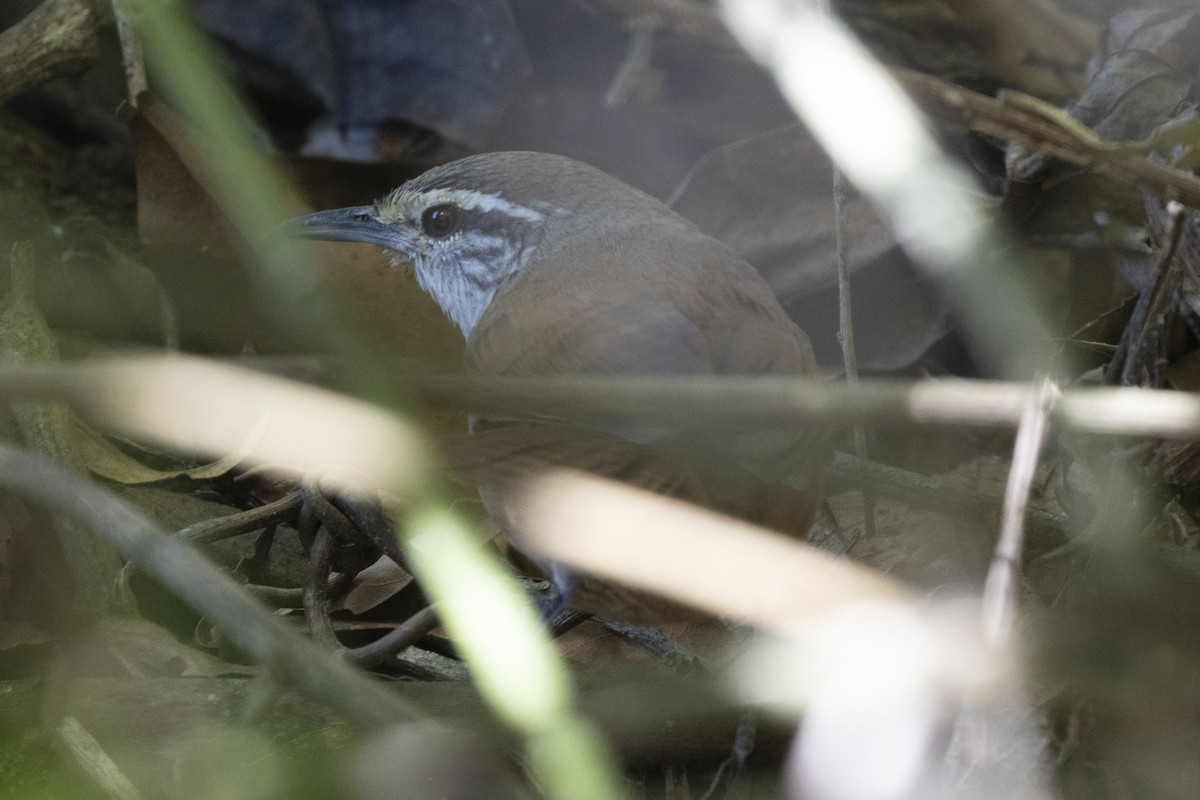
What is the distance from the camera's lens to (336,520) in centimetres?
312

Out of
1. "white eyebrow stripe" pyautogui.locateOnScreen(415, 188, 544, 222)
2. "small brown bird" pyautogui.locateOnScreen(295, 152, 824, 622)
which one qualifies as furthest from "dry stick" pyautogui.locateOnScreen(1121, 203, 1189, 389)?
"white eyebrow stripe" pyautogui.locateOnScreen(415, 188, 544, 222)

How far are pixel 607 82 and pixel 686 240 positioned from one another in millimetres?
1762

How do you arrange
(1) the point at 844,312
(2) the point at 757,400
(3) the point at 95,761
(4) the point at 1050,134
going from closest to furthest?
(2) the point at 757,400
(4) the point at 1050,134
(3) the point at 95,761
(1) the point at 844,312

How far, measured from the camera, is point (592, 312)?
2.53m

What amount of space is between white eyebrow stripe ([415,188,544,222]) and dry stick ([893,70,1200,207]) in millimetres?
1227

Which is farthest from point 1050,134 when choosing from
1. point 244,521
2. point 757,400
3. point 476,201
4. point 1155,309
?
point 244,521

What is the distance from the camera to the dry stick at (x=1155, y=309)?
270 centimetres

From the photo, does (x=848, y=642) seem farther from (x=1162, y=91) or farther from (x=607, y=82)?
(x=607, y=82)

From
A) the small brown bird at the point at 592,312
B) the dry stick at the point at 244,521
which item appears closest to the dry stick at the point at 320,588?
the dry stick at the point at 244,521

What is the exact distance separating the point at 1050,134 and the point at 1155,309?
815mm

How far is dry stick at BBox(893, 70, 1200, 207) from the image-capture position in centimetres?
222

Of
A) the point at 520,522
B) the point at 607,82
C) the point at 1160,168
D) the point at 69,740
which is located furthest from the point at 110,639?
the point at 607,82

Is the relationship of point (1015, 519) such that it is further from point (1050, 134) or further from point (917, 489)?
point (917, 489)

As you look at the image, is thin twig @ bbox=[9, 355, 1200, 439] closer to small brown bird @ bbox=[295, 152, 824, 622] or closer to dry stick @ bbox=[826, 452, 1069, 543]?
small brown bird @ bbox=[295, 152, 824, 622]
